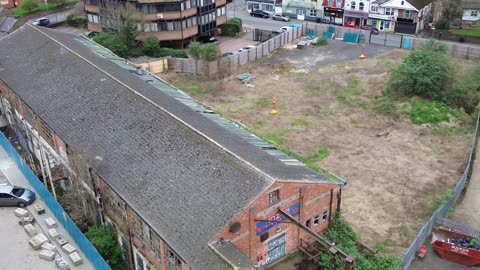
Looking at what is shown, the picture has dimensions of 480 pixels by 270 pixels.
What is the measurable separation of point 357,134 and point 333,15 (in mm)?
38239

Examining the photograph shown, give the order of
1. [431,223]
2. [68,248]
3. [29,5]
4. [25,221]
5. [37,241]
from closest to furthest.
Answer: [68,248] < [37,241] < [431,223] < [25,221] < [29,5]

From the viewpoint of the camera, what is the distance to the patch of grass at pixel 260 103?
4834 centimetres

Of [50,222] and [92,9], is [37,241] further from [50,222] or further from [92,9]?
[92,9]

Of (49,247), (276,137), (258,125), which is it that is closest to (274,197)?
(49,247)

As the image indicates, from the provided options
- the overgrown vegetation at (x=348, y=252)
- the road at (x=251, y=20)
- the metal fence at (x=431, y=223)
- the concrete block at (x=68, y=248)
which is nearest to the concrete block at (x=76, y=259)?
the concrete block at (x=68, y=248)

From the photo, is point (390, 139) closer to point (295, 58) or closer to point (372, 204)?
point (372, 204)

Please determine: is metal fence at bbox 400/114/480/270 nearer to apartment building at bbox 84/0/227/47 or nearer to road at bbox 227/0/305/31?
apartment building at bbox 84/0/227/47

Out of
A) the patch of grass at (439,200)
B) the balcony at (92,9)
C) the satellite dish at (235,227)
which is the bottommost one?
the patch of grass at (439,200)

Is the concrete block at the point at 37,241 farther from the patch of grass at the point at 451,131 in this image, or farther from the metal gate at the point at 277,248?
the patch of grass at the point at 451,131

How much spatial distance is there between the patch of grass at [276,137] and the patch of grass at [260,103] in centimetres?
570

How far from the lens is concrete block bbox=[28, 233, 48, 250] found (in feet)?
96.0

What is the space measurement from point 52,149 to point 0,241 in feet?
23.6

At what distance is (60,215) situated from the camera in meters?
31.5

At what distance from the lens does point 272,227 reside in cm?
2480
